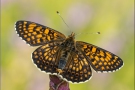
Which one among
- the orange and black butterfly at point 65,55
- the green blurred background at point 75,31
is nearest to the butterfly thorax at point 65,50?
the orange and black butterfly at point 65,55

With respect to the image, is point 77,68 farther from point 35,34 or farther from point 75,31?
point 75,31

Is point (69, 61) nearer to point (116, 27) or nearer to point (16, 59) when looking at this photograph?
point (16, 59)

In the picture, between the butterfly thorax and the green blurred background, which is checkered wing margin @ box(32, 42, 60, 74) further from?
the green blurred background

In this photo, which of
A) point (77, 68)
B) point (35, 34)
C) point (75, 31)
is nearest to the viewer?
point (77, 68)

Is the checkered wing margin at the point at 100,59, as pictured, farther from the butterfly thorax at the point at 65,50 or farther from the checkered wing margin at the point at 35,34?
the checkered wing margin at the point at 35,34

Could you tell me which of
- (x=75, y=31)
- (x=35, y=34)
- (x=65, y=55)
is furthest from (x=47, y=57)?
(x=75, y=31)
